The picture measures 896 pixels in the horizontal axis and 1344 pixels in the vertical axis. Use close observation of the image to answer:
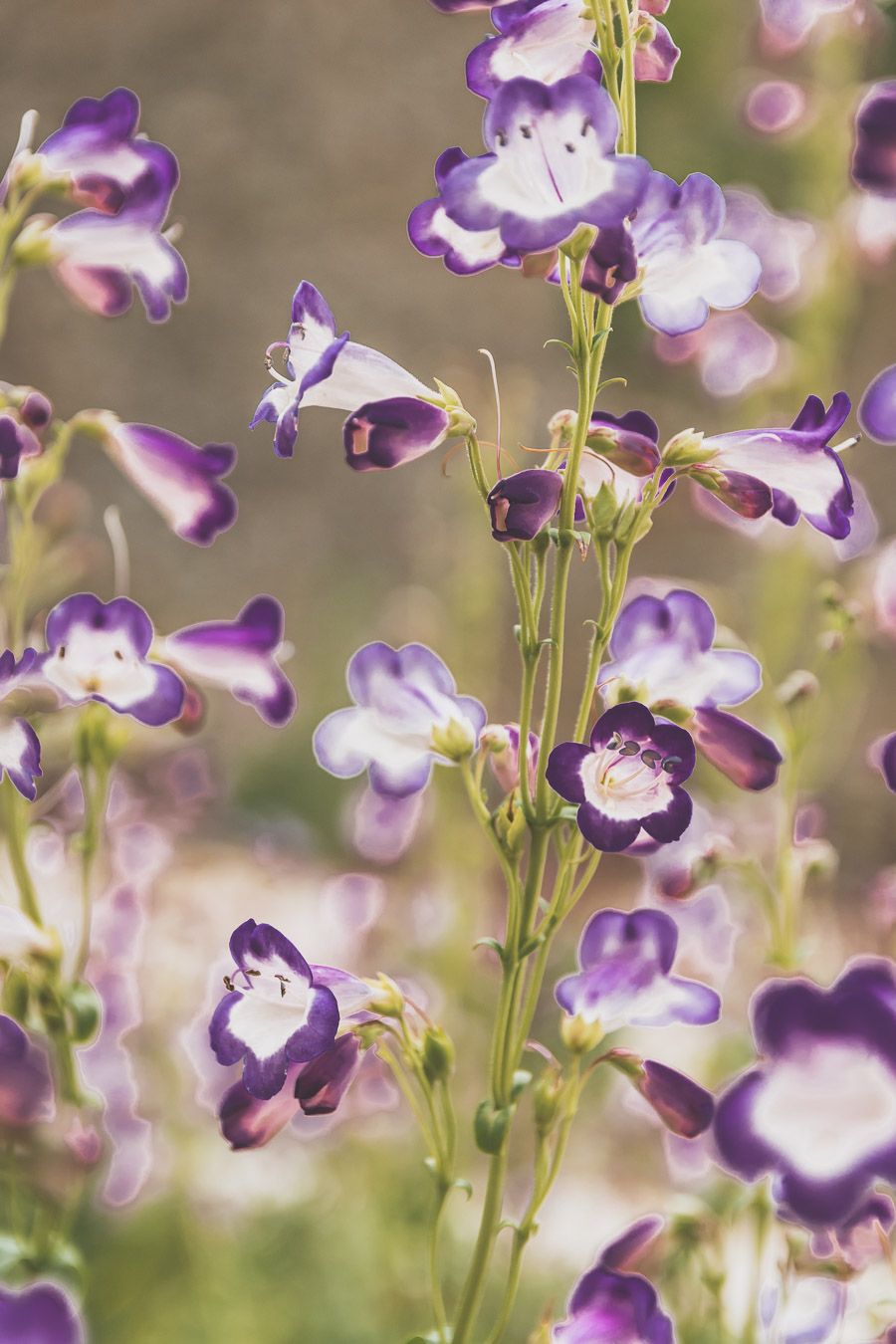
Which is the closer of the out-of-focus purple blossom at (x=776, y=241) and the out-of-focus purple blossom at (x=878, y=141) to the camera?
the out-of-focus purple blossom at (x=878, y=141)

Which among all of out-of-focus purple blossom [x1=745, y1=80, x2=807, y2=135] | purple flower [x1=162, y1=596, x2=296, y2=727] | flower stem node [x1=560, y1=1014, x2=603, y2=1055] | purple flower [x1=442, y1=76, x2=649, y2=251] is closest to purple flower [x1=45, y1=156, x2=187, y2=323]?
purple flower [x1=162, y1=596, x2=296, y2=727]

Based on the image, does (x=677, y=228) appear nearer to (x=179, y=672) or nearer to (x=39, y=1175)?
(x=179, y=672)

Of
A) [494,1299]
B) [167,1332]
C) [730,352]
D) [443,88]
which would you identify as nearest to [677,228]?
[730,352]

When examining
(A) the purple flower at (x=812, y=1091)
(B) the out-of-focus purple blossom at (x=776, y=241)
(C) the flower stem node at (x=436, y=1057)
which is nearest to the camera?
(A) the purple flower at (x=812, y=1091)

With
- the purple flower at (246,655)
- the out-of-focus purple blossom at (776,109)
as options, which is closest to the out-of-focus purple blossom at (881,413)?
the purple flower at (246,655)

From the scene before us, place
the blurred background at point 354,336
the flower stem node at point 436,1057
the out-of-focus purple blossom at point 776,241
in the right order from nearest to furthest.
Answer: the flower stem node at point 436,1057 → the out-of-focus purple blossom at point 776,241 → the blurred background at point 354,336

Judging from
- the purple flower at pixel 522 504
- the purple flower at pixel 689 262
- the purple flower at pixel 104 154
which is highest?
the purple flower at pixel 689 262

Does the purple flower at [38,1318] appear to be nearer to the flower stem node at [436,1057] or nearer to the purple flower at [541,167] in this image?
the flower stem node at [436,1057]
